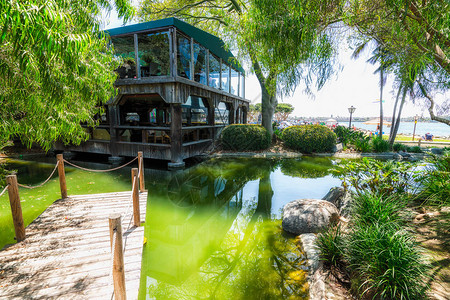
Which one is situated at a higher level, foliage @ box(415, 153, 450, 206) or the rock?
foliage @ box(415, 153, 450, 206)

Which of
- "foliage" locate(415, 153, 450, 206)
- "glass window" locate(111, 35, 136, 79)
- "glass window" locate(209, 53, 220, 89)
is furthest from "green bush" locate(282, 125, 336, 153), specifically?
"glass window" locate(111, 35, 136, 79)

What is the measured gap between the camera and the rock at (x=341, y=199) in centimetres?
485

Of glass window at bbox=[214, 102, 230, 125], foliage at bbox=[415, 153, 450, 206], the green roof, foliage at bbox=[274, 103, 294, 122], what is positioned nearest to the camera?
foliage at bbox=[415, 153, 450, 206]

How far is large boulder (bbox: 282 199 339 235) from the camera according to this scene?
4.21 meters

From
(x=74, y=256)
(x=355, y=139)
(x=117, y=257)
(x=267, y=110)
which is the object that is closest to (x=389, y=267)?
(x=117, y=257)

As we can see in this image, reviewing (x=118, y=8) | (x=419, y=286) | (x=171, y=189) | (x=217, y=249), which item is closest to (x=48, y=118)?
→ (x=118, y=8)

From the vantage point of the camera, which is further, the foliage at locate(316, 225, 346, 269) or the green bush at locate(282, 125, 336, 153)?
the green bush at locate(282, 125, 336, 153)

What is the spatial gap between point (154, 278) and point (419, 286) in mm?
3228

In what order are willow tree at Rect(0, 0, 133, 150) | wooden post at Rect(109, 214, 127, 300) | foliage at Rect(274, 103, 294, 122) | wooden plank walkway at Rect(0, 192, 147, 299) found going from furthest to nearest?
1. foliage at Rect(274, 103, 294, 122)
2. wooden plank walkway at Rect(0, 192, 147, 299)
3. willow tree at Rect(0, 0, 133, 150)
4. wooden post at Rect(109, 214, 127, 300)

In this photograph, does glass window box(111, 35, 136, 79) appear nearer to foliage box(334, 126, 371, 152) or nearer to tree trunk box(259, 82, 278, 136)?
tree trunk box(259, 82, 278, 136)

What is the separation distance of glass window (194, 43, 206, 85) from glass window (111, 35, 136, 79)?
118 inches

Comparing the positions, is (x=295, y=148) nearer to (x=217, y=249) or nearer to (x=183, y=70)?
(x=183, y=70)

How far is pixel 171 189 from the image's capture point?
22.7ft

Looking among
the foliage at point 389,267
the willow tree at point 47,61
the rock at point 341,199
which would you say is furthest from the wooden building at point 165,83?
the foliage at point 389,267
